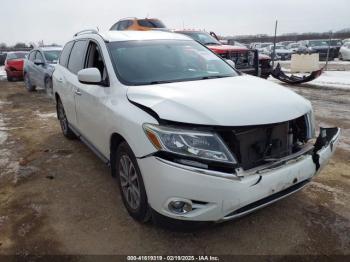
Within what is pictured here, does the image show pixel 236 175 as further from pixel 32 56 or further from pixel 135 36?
pixel 32 56

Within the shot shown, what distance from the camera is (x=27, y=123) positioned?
7672 millimetres

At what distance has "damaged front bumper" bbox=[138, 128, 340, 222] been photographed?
247 centimetres

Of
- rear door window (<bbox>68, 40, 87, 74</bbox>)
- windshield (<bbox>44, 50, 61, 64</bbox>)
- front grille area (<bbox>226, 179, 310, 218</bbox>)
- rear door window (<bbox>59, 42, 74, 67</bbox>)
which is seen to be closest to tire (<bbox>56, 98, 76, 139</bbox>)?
rear door window (<bbox>59, 42, 74, 67</bbox>)

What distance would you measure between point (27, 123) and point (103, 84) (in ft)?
15.8

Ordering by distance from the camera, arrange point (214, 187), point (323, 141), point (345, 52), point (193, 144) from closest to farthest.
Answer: point (214, 187)
point (193, 144)
point (323, 141)
point (345, 52)

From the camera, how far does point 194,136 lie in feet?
8.46

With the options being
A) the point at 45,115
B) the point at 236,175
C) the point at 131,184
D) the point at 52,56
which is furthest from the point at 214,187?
the point at 52,56

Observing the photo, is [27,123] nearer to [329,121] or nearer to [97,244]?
[97,244]

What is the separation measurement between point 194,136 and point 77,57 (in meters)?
3.03

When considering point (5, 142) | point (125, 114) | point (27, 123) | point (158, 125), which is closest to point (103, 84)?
point (125, 114)

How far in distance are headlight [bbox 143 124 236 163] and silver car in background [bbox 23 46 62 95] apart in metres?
8.24

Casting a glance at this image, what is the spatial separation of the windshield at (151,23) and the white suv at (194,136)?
10.5 m

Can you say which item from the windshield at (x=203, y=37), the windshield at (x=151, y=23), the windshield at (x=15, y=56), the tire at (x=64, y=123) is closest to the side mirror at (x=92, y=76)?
the tire at (x=64, y=123)

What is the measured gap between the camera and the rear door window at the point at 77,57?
4.68m
